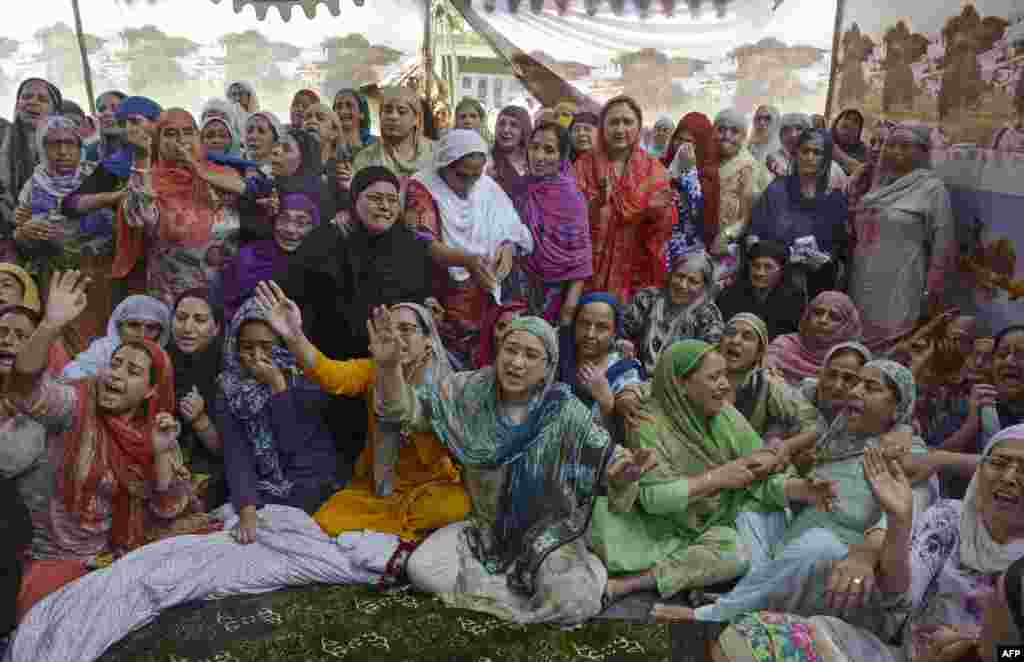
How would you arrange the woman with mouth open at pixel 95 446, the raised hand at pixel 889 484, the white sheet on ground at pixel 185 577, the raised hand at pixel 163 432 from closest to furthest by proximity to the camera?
the raised hand at pixel 889 484
the white sheet on ground at pixel 185 577
the woman with mouth open at pixel 95 446
the raised hand at pixel 163 432

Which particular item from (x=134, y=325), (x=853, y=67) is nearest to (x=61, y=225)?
(x=134, y=325)

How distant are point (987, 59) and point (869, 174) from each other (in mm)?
756

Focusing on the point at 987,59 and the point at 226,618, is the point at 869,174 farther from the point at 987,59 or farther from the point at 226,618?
the point at 226,618

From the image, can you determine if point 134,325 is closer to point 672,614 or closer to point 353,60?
point 353,60

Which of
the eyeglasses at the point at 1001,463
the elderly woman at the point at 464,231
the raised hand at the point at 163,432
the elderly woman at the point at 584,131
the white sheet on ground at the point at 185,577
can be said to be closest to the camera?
the eyeglasses at the point at 1001,463

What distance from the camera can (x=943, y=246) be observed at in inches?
172

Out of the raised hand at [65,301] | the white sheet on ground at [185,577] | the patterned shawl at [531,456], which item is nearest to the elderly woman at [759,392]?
the patterned shawl at [531,456]

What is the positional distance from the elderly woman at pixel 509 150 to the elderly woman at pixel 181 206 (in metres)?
1.33

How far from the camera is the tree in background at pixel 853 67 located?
4488 mm

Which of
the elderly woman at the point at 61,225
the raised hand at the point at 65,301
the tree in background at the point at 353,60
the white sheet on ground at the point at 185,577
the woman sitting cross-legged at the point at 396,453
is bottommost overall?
the white sheet on ground at the point at 185,577

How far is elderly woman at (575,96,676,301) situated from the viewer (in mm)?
4367

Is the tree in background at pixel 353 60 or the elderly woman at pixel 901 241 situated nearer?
the elderly woman at pixel 901 241

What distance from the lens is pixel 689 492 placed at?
12.7 feet

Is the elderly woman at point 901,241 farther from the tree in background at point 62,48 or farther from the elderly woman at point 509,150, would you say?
the tree in background at point 62,48
